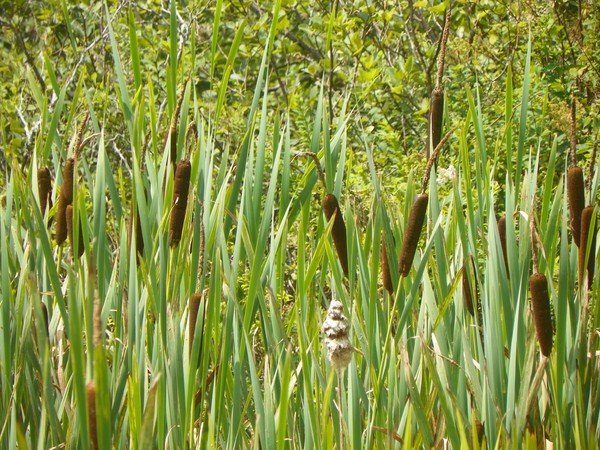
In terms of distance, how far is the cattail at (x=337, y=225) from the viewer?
4.27 feet

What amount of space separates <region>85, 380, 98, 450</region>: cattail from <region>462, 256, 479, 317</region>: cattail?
2.31ft

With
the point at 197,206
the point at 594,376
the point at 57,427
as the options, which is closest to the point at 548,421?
the point at 594,376

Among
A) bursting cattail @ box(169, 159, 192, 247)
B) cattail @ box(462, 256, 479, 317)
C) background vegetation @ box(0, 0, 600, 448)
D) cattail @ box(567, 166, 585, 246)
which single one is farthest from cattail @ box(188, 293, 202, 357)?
cattail @ box(567, 166, 585, 246)

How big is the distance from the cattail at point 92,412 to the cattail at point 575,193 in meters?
0.83

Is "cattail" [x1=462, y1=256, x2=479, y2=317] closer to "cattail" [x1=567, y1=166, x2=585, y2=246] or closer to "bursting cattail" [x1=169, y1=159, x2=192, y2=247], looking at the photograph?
"cattail" [x1=567, y1=166, x2=585, y2=246]

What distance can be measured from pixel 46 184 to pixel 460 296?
749 mm

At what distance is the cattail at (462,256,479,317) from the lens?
54.8 inches

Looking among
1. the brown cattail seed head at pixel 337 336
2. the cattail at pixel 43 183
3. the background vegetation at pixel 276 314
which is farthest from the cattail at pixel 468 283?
the cattail at pixel 43 183

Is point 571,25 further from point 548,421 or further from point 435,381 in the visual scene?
point 435,381

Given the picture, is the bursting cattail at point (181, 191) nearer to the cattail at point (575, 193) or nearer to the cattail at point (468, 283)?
the cattail at point (468, 283)

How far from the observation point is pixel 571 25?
3701mm

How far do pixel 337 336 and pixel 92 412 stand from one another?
0.38 metres

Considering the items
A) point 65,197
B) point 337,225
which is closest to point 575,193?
point 337,225

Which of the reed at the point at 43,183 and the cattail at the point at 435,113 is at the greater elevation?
the cattail at the point at 435,113
